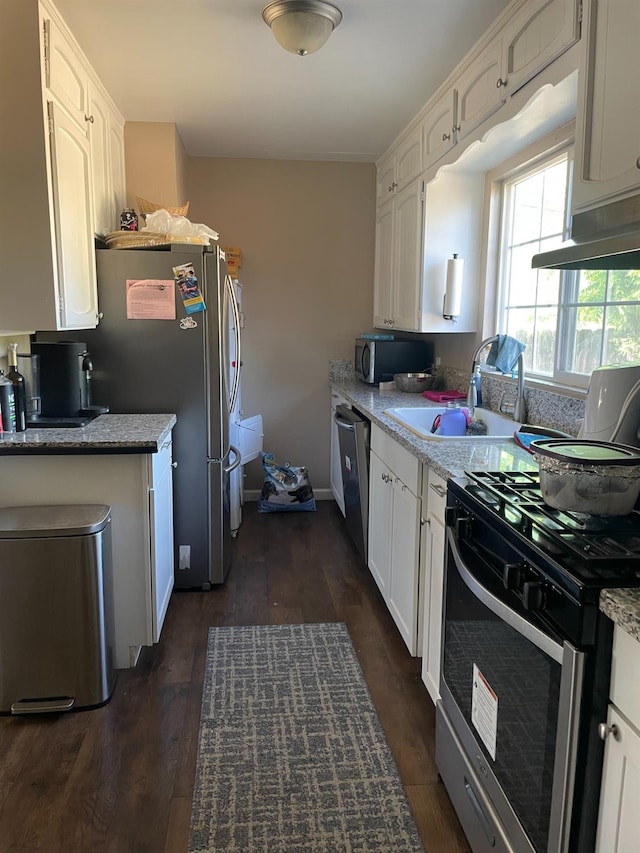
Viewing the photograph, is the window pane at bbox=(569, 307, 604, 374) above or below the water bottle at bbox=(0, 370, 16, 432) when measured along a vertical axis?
above

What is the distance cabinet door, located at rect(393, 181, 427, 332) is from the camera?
3424 mm

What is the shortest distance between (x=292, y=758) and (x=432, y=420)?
5.72 feet

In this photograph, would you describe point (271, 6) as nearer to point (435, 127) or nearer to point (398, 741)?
point (435, 127)

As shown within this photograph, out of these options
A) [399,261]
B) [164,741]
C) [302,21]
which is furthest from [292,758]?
[399,261]

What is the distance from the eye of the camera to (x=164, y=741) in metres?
2.01

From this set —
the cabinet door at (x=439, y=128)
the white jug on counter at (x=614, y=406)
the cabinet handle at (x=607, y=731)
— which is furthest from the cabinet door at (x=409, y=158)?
the cabinet handle at (x=607, y=731)

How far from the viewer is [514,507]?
1.40 m

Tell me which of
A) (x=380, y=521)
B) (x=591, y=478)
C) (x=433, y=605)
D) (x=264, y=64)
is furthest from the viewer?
(x=380, y=521)

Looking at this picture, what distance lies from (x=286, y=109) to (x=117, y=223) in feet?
3.54

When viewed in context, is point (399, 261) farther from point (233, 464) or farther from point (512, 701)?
point (512, 701)

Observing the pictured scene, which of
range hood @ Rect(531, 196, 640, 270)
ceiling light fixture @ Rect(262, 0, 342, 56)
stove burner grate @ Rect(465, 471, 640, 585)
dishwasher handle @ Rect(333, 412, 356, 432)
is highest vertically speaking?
ceiling light fixture @ Rect(262, 0, 342, 56)

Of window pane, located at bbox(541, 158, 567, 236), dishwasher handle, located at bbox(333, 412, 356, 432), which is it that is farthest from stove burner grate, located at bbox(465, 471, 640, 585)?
dishwasher handle, located at bbox(333, 412, 356, 432)

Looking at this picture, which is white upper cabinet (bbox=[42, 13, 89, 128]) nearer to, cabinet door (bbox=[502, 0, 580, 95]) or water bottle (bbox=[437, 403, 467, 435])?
cabinet door (bbox=[502, 0, 580, 95])

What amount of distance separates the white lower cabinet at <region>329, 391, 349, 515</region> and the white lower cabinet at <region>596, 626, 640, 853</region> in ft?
9.59
